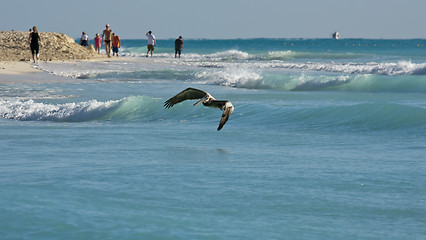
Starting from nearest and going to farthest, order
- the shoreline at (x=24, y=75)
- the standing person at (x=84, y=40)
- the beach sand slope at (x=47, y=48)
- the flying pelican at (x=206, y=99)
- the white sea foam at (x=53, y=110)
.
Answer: the flying pelican at (x=206, y=99), the white sea foam at (x=53, y=110), the shoreline at (x=24, y=75), the beach sand slope at (x=47, y=48), the standing person at (x=84, y=40)

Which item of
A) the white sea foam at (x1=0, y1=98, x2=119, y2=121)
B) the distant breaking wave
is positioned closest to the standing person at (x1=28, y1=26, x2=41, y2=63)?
the distant breaking wave

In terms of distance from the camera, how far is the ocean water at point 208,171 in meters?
6.47

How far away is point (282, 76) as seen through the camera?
26.4 m

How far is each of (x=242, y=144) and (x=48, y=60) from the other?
2366cm

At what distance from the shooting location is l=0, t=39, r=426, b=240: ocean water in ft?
21.2

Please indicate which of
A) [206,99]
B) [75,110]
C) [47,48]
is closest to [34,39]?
[47,48]

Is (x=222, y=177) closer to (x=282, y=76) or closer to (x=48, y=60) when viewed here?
(x=282, y=76)

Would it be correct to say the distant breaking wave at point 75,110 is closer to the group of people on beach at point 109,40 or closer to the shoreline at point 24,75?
the shoreline at point 24,75

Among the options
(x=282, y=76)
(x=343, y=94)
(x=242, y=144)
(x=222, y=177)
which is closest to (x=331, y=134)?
(x=242, y=144)

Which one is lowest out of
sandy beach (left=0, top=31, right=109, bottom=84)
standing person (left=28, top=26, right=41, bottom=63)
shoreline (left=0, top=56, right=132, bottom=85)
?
shoreline (left=0, top=56, right=132, bottom=85)

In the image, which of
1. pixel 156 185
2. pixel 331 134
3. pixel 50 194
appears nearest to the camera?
pixel 50 194

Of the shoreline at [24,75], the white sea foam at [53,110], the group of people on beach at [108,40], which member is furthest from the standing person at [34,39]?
the white sea foam at [53,110]

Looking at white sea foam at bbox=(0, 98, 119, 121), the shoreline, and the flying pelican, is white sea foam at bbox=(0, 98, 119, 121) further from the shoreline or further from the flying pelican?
the flying pelican

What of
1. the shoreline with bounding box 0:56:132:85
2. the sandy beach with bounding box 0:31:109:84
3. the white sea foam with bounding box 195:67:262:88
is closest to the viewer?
the shoreline with bounding box 0:56:132:85
